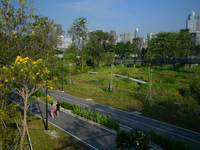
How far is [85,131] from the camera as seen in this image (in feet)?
47.8

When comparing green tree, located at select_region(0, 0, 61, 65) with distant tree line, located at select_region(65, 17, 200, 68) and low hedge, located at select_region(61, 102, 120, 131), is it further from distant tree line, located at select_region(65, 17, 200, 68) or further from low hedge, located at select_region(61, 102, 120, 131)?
distant tree line, located at select_region(65, 17, 200, 68)

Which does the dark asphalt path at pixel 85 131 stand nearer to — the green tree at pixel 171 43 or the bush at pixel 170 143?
the bush at pixel 170 143

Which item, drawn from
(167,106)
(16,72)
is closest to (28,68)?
(16,72)

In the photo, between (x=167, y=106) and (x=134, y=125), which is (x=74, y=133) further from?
(x=167, y=106)

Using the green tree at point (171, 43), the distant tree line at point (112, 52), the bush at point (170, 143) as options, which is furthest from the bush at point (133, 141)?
the green tree at point (171, 43)

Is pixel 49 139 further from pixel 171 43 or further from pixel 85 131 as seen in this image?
pixel 171 43

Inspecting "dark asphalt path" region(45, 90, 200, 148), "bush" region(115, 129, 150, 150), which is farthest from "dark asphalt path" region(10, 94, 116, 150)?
"dark asphalt path" region(45, 90, 200, 148)

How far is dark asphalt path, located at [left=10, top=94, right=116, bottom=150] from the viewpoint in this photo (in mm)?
12440

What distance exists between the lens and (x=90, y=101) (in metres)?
25.0

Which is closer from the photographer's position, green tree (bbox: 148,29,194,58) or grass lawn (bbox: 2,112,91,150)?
grass lawn (bbox: 2,112,91,150)

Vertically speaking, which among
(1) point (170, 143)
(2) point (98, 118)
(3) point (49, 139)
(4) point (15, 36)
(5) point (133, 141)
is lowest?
(3) point (49, 139)

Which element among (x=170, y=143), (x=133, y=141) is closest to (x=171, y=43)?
(x=170, y=143)

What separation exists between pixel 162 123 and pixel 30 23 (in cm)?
1489

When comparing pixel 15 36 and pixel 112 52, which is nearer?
pixel 15 36
